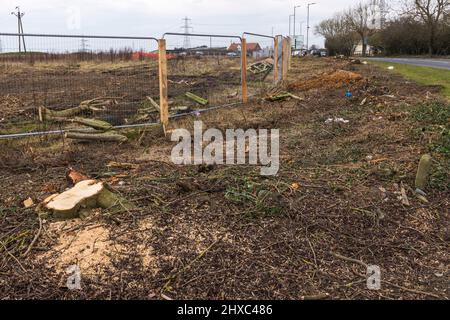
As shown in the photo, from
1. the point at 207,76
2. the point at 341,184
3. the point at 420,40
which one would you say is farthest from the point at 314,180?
the point at 420,40

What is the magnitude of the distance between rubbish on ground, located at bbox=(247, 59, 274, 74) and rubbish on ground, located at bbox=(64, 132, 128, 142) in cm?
848

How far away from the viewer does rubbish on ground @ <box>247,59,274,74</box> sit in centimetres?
1516

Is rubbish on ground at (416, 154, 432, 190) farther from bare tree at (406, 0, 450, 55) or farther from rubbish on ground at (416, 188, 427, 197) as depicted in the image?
bare tree at (406, 0, 450, 55)

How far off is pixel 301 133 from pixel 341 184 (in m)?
3.07

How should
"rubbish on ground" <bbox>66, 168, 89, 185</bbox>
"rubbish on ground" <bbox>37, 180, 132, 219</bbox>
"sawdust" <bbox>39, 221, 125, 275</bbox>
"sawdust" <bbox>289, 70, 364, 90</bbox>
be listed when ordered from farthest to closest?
"sawdust" <bbox>289, 70, 364, 90</bbox> < "rubbish on ground" <bbox>66, 168, 89, 185</bbox> < "rubbish on ground" <bbox>37, 180, 132, 219</bbox> < "sawdust" <bbox>39, 221, 125, 275</bbox>

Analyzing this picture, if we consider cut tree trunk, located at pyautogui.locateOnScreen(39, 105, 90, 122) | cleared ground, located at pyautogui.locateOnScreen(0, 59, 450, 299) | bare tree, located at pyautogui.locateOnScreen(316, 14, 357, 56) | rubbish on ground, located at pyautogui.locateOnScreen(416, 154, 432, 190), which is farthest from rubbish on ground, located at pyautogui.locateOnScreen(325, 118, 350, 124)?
bare tree, located at pyautogui.locateOnScreen(316, 14, 357, 56)

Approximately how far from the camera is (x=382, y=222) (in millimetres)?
4055

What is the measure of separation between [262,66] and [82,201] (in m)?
12.9

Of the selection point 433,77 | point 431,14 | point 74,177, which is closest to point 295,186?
point 74,177

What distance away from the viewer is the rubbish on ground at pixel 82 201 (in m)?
3.89

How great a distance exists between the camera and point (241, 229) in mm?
3826

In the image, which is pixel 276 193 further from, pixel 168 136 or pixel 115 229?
pixel 168 136

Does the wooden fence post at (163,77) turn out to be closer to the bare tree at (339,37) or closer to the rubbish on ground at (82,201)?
the rubbish on ground at (82,201)

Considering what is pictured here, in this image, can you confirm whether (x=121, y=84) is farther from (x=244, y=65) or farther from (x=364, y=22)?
(x=364, y=22)
